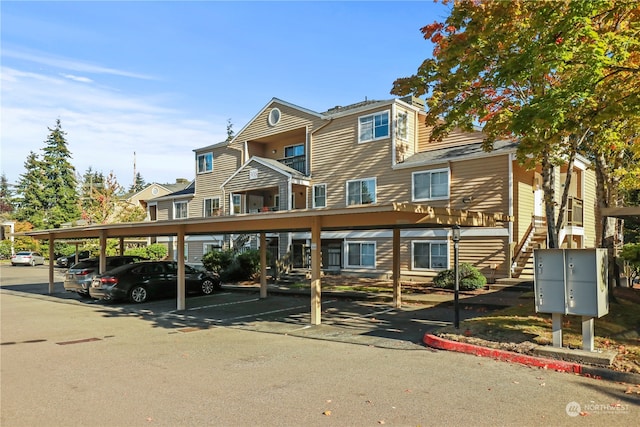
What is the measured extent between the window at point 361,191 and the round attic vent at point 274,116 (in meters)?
7.25

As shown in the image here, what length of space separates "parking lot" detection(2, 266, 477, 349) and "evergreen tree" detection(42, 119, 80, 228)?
49535 mm

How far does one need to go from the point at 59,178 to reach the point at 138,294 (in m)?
59.5

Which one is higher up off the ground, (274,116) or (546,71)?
(274,116)

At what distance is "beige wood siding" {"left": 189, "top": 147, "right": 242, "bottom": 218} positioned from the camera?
103ft

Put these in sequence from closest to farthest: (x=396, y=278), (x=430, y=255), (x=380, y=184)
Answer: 1. (x=396, y=278)
2. (x=430, y=255)
3. (x=380, y=184)

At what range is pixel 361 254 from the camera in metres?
24.2

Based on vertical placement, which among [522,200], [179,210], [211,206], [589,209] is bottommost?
[589,209]

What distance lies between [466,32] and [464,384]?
25.5ft

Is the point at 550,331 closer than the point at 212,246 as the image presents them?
Yes

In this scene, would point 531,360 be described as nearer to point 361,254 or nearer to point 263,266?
point 263,266

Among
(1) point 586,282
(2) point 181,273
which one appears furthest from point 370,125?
(1) point 586,282

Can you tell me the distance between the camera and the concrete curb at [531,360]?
21.9ft

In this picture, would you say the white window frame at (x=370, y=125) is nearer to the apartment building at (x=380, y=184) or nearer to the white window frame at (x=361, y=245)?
the apartment building at (x=380, y=184)

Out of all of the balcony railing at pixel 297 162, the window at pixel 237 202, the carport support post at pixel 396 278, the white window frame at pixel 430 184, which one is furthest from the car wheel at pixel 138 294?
the window at pixel 237 202
